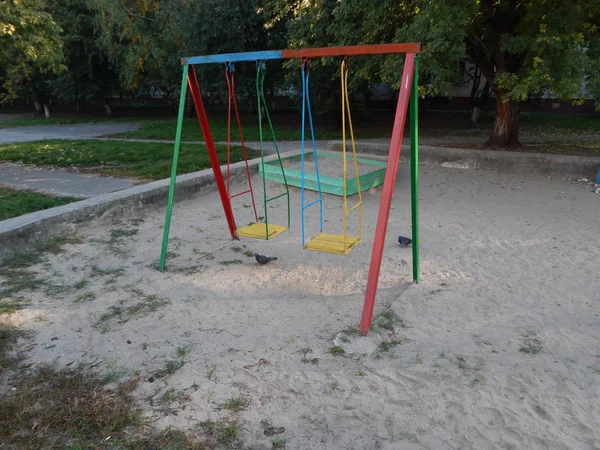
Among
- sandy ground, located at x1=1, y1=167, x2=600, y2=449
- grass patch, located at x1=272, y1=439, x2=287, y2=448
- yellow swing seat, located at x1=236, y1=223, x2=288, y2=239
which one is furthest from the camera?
yellow swing seat, located at x1=236, y1=223, x2=288, y2=239

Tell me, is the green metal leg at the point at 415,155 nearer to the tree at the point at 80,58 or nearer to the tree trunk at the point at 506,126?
the tree trunk at the point at 506,126

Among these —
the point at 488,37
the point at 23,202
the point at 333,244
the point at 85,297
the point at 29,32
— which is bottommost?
the point at 85,297

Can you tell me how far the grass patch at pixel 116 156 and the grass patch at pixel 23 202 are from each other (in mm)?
1739

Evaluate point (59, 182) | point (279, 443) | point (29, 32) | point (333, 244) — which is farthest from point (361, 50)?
point (29, 32)

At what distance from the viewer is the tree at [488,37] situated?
683cm

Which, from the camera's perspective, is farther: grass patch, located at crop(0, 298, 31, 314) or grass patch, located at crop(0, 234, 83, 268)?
grass patch, located at crop(0, 234, 83, 268)

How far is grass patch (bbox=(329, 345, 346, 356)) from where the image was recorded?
2.91 m

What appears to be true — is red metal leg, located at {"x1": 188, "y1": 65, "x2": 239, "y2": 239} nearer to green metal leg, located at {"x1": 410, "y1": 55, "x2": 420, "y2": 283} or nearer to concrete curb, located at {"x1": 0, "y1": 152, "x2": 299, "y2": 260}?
concrete curb, located at {"x1": 0, "y1": 152, "x2": 299, "y2": 260}

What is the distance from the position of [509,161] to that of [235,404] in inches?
292

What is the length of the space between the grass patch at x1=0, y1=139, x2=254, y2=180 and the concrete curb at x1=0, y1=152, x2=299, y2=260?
121cm

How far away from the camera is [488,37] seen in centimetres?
916

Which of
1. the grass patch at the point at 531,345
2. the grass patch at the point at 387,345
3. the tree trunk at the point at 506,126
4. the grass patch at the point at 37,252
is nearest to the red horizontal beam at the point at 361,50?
the grass patch at the point at 387,345

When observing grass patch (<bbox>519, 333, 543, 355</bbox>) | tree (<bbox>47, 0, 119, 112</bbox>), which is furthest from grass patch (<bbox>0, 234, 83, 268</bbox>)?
tree (<bbox>47, 0, 119, 112</bbox>)

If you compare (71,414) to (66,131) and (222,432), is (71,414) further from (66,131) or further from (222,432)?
(66,131)
